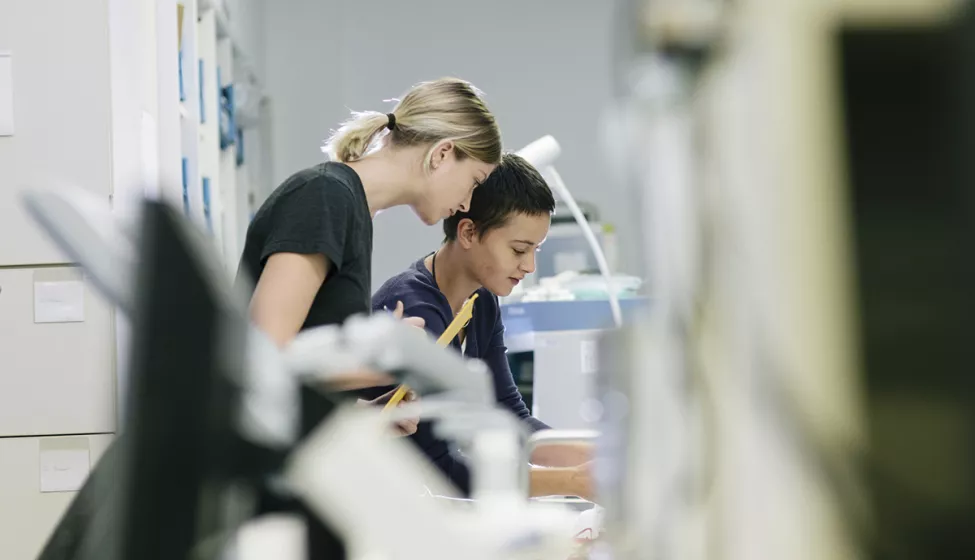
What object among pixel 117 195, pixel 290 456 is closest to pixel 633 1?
pixel 290 456

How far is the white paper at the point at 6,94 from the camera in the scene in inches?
68.2

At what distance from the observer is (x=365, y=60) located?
13.3 ft

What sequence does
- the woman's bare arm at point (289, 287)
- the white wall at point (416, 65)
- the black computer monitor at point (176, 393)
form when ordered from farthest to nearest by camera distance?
the white wall at point (416, 65), the woman's bare arm at point (289, 287), the black computer monitor at point (176, 393)

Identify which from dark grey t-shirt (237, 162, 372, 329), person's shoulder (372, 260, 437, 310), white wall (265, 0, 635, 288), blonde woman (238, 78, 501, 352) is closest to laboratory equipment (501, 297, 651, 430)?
person's shoulder (372, 260, 437, 310)

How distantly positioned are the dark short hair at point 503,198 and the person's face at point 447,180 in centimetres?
11

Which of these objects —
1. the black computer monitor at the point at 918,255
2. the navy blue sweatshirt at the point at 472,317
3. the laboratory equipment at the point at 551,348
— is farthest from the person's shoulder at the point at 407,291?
the black computer monitor at the point at 918,255

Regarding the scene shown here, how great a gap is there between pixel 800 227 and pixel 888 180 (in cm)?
2

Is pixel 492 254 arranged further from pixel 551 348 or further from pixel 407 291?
pixel 551 348

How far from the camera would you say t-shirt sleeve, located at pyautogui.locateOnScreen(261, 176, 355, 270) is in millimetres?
1046

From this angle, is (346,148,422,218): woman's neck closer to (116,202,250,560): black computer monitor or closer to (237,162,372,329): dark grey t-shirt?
(237,162,372,329): dark grey t-shirt

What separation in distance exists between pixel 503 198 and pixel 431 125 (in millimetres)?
211

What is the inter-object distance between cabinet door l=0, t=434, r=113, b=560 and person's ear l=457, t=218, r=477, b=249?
0.75 m

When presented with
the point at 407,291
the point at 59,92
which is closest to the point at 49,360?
the point at 59,92

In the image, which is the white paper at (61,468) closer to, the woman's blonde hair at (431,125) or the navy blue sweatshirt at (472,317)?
the navy blue sweatshirt at (472,317)
